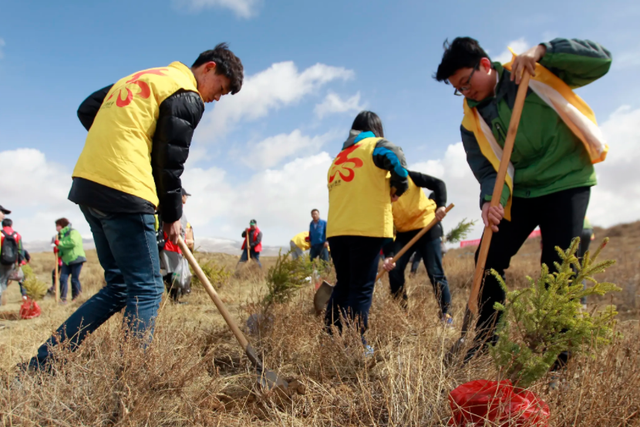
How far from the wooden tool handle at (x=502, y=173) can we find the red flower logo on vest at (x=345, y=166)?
960mm

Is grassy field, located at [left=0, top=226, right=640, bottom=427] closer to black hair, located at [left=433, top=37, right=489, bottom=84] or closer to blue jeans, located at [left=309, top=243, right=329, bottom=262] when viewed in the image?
black hair, located at [left=433, top=37, right=489, bottom=84]

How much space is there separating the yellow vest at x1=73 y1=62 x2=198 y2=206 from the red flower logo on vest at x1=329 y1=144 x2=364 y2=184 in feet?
4.13

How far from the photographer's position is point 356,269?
277 centimetres

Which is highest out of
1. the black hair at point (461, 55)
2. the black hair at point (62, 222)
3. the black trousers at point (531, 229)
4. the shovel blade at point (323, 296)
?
the black hair at point (461, 55)

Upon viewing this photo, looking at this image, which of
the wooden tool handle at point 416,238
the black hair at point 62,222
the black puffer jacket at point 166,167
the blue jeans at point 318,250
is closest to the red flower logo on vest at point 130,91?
the black puffer jacket at point 166,167

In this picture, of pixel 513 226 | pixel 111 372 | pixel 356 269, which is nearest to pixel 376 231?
pixel 356 269

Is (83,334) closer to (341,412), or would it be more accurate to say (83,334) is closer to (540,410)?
(341,412)

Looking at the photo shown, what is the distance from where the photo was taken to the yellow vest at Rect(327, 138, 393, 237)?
2752 millimetres

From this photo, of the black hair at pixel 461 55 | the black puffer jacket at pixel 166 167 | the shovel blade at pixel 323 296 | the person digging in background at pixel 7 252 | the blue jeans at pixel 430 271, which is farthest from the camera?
the person digging in background at pixel 7 252

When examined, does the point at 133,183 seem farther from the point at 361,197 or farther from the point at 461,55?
the point at 461,55

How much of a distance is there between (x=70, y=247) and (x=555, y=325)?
8383 millimetres

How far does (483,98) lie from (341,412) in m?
1.96

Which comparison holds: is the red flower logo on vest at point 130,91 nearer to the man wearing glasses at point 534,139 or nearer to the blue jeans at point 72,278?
the man wearing glasses at point 534,139

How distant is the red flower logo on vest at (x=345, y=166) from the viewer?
9.59 ft
